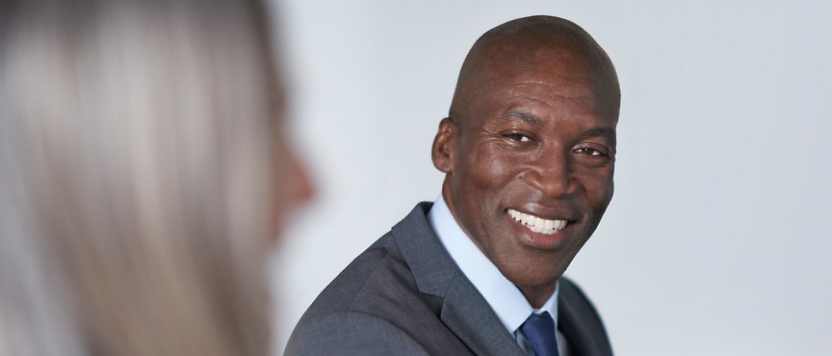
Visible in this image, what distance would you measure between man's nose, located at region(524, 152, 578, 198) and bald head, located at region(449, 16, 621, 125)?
296mm

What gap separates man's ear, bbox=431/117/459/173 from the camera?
2.84 meters

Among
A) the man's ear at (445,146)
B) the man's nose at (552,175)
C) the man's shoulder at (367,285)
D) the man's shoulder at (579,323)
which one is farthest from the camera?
the man's shoulder at (579,323)

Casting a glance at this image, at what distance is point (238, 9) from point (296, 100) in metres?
0.11

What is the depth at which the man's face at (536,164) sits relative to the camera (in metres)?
2.55

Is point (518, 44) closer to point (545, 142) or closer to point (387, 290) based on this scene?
point (545, 142)

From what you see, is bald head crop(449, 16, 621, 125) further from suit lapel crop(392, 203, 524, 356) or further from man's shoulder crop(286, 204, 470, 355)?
man's shoulder crop(286, 204, 470, 355)

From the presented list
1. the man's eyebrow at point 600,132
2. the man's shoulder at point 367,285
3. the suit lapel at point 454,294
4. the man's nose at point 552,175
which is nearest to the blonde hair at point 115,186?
the man's shoulder at point 367,285

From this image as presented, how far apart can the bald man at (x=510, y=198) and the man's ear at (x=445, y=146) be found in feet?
0.11

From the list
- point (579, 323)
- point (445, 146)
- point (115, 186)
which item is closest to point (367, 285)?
point (445, 146)

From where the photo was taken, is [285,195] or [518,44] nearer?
[285,195]

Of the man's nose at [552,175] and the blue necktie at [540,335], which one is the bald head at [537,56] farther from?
the blue necktie at [540,335]

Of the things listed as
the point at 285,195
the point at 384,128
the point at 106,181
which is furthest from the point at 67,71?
the point at 384,128

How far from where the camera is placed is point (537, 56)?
2586 mm

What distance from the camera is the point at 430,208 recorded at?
303cm
